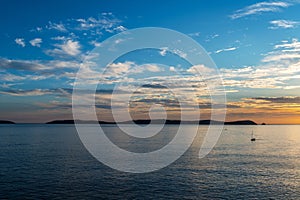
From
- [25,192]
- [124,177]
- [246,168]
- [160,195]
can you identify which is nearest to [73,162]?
[124,177]

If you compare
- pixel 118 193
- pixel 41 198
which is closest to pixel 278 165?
pixel 118 193

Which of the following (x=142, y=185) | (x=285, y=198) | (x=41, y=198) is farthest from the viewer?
(x=142, y=185)

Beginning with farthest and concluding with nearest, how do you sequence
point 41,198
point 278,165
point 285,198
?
point 278,165, point 285,198, point 41,198

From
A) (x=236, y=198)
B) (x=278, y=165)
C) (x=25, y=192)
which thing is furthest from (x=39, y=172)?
(x=278, y=165)

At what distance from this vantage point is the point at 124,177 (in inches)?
2714

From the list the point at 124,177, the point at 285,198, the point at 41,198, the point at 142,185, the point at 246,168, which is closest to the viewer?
the point at 41,198

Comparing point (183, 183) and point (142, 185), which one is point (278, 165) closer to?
point (183, 183)

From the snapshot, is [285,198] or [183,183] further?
[183,183]

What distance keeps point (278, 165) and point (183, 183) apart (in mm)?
42365

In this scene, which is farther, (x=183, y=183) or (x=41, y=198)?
(x=183, y=183)

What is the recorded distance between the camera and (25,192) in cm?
5462

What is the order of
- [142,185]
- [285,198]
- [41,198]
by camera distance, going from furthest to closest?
[142,185]
[285,198]
[41,198]

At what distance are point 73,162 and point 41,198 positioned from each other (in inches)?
1492

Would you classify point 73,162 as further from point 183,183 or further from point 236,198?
point 236,198
